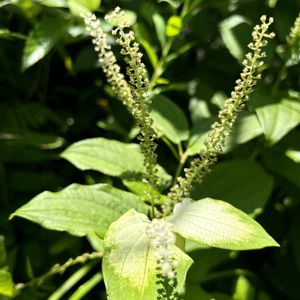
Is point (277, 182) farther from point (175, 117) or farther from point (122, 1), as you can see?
point (122, 1)

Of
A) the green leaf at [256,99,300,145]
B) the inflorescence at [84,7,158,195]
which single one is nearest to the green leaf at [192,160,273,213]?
the green leaf at [256,99,300,145]

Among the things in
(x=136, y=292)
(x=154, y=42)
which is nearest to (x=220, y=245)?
(x=136, y=292)

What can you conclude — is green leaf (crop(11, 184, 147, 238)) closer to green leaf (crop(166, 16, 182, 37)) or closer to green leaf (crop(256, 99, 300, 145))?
green leaf (crop(256, 99, 300, 145))

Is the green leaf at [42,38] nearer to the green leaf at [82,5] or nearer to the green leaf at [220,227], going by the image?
the green leaf at [82,5]

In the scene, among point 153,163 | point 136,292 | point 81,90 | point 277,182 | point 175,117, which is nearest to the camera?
point 136,292

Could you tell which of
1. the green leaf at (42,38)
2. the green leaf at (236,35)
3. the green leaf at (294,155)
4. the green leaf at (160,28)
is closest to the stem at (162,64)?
the green leaf at (160,28)
